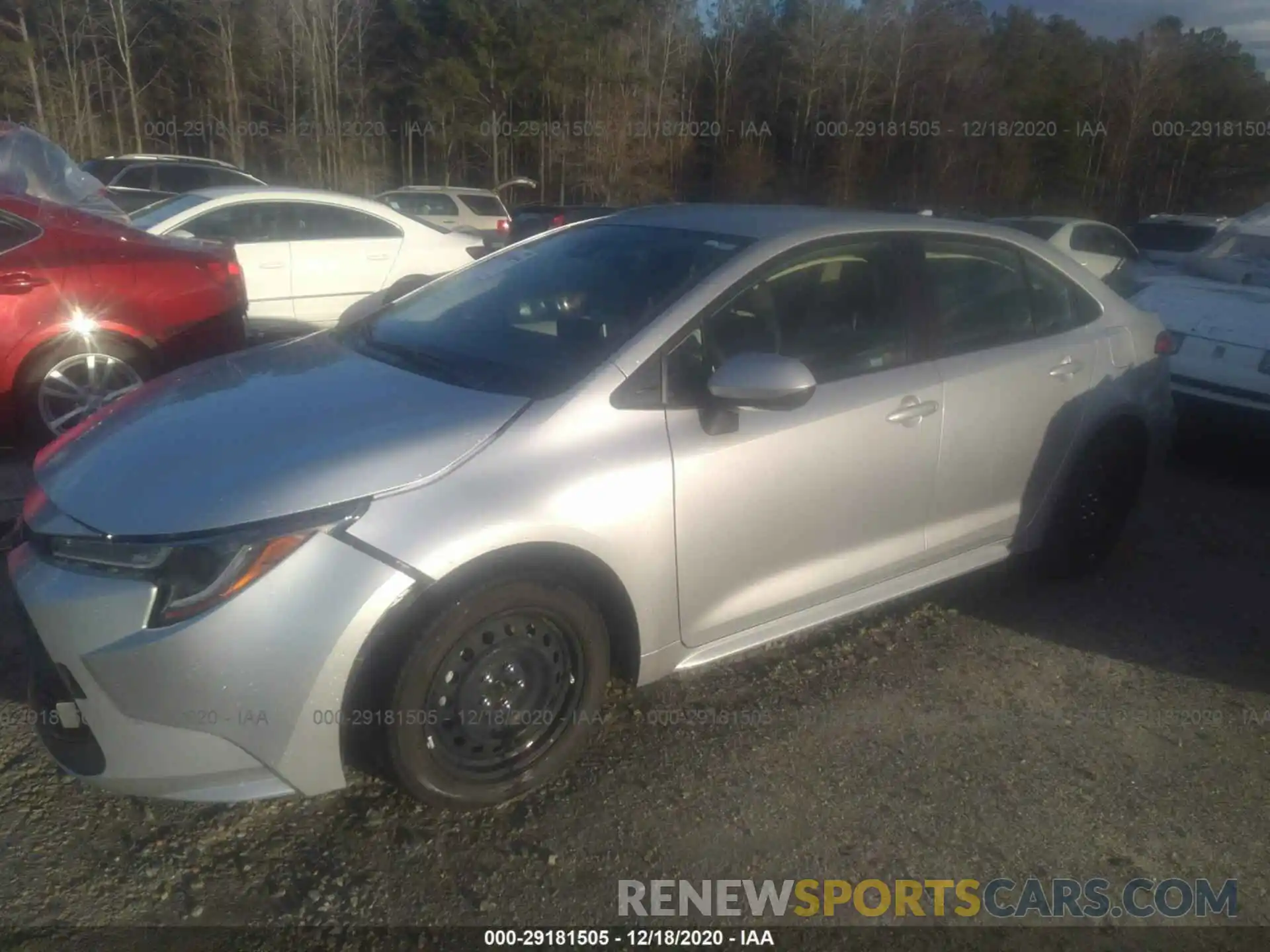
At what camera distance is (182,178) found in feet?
50.1

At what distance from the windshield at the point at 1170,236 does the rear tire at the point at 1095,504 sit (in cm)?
1066

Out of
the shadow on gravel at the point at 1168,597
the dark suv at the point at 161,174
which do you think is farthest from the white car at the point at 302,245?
the dark suv at the point at 161,174

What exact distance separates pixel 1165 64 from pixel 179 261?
113ft

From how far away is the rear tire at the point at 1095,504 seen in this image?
4.20 meters

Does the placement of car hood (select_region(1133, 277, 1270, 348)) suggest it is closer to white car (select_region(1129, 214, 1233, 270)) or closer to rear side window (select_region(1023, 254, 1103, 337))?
rear side window (select_region(1023, 254, 1103, 337))

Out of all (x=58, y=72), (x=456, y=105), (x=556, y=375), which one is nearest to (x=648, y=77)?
(x=456, y=105)

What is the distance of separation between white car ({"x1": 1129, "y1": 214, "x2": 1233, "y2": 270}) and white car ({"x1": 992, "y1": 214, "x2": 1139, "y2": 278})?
901mm

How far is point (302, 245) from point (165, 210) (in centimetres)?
108

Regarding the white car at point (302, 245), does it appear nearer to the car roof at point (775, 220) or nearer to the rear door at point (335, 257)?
the rear door at point (335, 257)

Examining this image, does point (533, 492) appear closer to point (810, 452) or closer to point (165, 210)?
point (810, 452)

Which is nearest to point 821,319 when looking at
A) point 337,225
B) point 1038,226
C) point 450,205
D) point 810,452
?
point 810,452

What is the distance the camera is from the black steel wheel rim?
2.60 meters

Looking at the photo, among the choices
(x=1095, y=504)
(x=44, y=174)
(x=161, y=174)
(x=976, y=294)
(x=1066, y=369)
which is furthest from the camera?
(x=161, y=174)

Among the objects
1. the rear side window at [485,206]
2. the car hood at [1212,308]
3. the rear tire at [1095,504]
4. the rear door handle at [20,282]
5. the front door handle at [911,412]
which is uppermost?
the rear door handle at [20,282]
